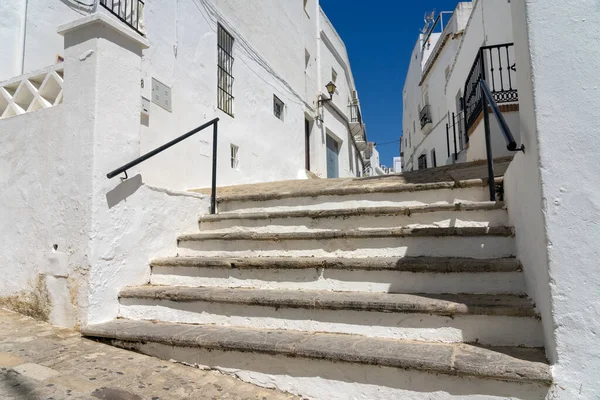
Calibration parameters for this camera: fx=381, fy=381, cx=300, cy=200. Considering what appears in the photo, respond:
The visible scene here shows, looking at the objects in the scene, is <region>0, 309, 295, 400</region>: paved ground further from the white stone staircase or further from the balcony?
the balcony

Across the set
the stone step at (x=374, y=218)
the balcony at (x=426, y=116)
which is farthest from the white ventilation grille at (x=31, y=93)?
the balcony at (x=426, y=116)

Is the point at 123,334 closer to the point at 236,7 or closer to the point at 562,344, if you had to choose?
the point at 562,344

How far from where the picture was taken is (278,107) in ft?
31.2

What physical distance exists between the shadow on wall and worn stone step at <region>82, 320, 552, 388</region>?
34.8 inches

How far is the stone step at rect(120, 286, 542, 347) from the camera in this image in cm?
195

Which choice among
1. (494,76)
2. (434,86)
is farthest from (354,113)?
(494,76)

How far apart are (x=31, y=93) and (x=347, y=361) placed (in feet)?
11.1

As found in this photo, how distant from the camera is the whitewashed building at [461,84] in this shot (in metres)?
6.33

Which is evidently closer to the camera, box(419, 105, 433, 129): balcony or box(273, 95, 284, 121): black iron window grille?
box(273, 95, 284, 121): black iron window grille

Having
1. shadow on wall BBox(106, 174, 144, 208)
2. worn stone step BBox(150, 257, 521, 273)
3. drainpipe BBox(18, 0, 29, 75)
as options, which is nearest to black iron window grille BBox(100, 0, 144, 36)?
drainpipe BBox(18, 0, 29, 75)

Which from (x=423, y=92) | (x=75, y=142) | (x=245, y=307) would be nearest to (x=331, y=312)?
(x=245, y=307)

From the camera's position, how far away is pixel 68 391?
74.2 inches

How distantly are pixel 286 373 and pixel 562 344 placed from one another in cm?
133

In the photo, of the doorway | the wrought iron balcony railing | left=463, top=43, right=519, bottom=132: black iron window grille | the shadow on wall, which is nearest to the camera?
the shadow on wall
